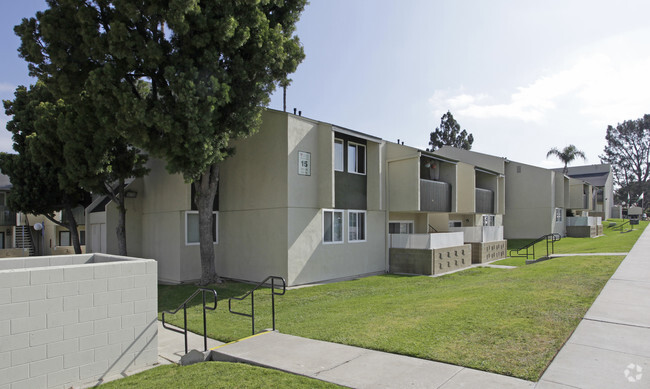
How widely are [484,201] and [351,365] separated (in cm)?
2413

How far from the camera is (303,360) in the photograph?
603cm

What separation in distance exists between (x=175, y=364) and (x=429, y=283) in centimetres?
1073

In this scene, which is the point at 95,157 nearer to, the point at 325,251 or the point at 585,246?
the point at 325,251

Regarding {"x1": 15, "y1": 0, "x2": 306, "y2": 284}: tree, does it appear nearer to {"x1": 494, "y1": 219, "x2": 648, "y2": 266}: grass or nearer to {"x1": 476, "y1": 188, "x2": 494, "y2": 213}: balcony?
{"x1": 494, "y1": 219, "x2": 648, "y2": 266}: grass

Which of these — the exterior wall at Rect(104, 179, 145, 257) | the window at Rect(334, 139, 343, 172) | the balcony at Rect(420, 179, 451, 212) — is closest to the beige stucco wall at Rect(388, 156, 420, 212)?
the balcony at Rect(420, 179, 451, 212)

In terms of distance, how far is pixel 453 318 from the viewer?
7582mm

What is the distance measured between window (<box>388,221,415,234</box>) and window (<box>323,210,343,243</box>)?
4.59 metres

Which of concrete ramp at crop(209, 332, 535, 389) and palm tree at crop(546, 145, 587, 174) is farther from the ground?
palm tree at crop(546, 145, 587, 174)

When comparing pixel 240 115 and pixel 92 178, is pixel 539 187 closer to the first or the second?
pixel 240 115

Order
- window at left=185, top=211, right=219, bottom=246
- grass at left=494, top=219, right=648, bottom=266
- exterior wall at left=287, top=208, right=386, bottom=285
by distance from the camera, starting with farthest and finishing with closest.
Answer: grass at left=494, top=219, right=648, bottom=266
window at left=185, top=211, right=219, bottom=246
exterior wall at left=287, top=208, right=386, bottom=285

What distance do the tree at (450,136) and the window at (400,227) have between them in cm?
4342

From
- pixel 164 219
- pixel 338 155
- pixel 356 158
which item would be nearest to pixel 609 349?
pixel 338 155

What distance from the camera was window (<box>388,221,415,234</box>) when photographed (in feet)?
Result: 69.3

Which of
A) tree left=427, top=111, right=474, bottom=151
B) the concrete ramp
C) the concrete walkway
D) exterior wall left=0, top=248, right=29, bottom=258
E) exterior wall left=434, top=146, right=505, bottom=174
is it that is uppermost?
tree left=427, top=111, right=474, bottom=151
